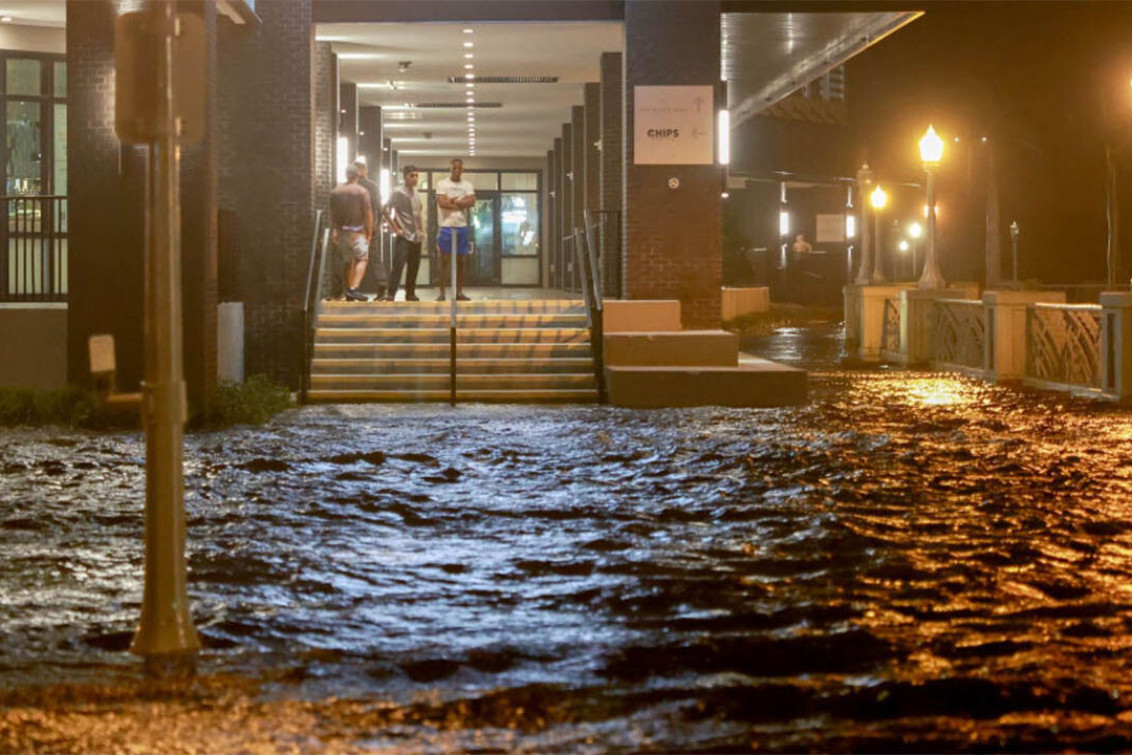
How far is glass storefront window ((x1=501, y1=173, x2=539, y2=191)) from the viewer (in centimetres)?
4638

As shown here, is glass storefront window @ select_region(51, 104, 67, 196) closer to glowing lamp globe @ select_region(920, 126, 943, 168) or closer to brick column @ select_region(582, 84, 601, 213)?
brick column @ select_region(582, 84, 601, 213)

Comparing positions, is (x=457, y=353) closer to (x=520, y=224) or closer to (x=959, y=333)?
(x=959, y=333)

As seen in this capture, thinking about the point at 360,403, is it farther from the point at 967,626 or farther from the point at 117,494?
the point at 967,626

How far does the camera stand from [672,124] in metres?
23.3

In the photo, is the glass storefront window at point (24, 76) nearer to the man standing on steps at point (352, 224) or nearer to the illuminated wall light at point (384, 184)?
the man standing on steps at point (352, 224)

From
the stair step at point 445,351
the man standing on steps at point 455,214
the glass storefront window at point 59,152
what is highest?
the glass storefront window at point 59,152

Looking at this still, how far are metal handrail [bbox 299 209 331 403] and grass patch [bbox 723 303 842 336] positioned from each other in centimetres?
1780

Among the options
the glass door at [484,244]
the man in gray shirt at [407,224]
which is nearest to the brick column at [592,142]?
the man in gray shirt at [407,224]

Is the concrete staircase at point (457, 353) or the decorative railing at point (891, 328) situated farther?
the decorative railing at point (891, 328)

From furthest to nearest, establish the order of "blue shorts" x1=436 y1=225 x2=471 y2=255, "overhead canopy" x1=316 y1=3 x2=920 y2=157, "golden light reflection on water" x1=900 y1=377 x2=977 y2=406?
"overhead canopy" x1=316 y1=3 x2=920 y2=157 < "blue shorts" x1=436 y1=225 x2=471 y2=255 < "golden light reflection on water" x1=900 y1=377 x2=977 y2=406

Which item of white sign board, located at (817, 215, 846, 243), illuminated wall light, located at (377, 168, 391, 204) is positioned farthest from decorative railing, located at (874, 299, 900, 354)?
white sign board, located at (817, 215, 846, 243)

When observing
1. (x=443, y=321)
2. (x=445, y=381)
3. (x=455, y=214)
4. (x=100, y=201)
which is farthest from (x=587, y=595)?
(x=455, y=214)

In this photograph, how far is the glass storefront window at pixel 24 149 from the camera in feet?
74.7

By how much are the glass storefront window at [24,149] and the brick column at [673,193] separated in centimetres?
808
